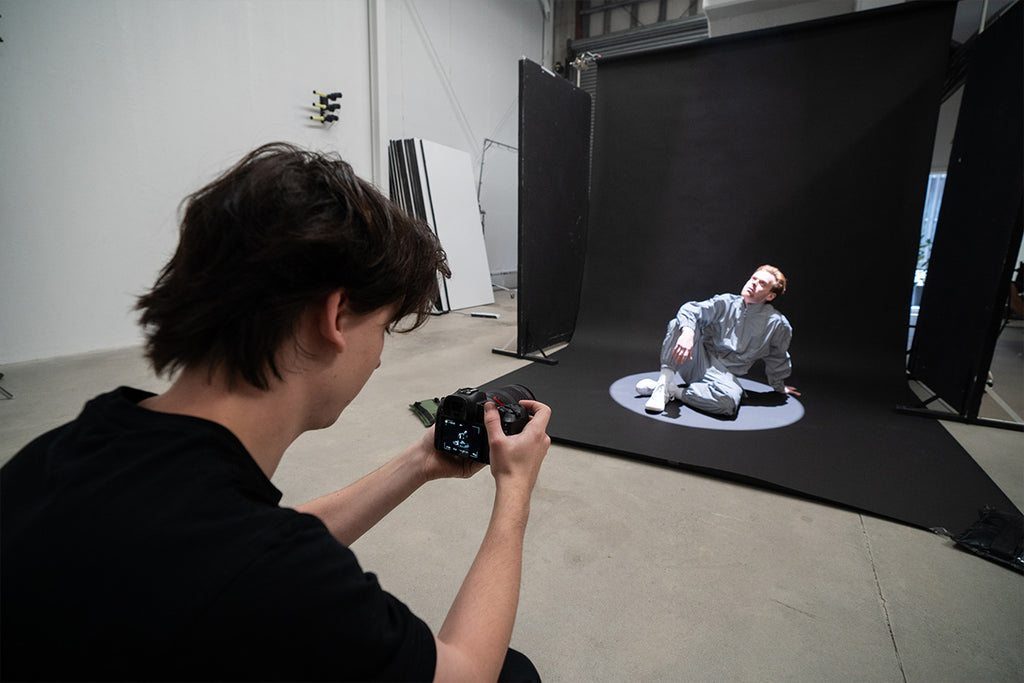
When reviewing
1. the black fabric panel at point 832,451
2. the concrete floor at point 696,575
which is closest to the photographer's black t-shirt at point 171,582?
the concrete floor at point 696,575

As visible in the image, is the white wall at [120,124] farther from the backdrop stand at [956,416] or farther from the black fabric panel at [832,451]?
the backdrop stand at [956,416]

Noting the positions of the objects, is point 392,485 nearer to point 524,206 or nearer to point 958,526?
point 958,526

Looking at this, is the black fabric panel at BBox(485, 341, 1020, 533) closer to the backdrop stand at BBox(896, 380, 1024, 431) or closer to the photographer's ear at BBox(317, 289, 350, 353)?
the backdrop stand at BBox(896, 380, 1024, 431)

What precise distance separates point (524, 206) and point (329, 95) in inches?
93.8

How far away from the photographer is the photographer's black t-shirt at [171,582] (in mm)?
416

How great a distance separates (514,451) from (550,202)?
313cm

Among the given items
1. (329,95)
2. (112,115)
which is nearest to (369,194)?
(112,115)

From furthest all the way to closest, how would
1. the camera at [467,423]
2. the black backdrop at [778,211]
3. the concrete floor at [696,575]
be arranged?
the black backdrop at [778,211], the concrete floor at [696,575], the camera at [467,423]

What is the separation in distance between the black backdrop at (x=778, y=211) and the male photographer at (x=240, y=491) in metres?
1.75

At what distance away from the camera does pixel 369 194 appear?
2.12 feet

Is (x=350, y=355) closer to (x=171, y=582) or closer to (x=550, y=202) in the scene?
(x=171, y=582)

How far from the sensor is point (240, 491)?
51cm

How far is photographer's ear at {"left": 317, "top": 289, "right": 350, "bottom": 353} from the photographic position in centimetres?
62

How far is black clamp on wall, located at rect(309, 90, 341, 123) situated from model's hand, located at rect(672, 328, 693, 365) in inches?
146
